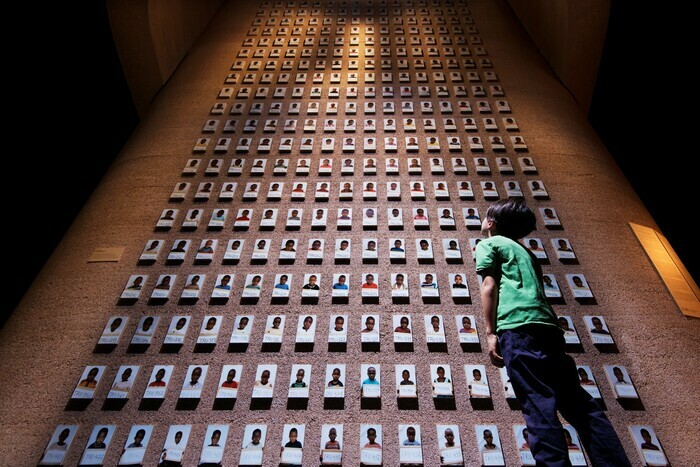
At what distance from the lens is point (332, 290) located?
444cm

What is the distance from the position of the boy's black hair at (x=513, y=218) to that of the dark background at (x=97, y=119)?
449 centimetres

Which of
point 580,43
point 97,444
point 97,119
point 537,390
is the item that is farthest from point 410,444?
point 580,43

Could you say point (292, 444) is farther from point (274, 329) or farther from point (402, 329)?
point (402, 329)

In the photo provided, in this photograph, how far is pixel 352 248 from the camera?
4.83 m

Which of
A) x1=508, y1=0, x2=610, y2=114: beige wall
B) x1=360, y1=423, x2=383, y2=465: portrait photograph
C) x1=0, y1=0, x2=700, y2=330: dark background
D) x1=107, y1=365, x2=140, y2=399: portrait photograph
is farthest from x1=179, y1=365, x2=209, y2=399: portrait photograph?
x1=508, y1=0, x2=610, y2=114: beige wall

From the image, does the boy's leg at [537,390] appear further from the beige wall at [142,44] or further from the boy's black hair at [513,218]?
the beige wall at [142,44]

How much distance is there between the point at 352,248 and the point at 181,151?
2.96 m

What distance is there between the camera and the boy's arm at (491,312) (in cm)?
278

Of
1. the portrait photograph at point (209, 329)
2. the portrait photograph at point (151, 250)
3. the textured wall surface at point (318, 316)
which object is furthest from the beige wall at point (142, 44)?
the portrait photograph at point (209, 329)

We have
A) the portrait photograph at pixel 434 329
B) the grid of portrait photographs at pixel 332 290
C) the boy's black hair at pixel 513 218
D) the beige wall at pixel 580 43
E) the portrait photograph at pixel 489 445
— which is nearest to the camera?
the boy's black hair at pixel 513 218

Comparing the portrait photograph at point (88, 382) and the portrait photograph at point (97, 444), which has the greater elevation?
the portrait photograph at point (88, 382)

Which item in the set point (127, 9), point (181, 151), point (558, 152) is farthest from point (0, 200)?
point (558, 152)

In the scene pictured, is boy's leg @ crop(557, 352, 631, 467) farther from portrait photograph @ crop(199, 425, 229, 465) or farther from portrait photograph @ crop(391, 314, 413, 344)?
portrait photograph @ crop(199, 425, 229, 465)

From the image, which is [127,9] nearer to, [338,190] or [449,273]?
[338,190]
